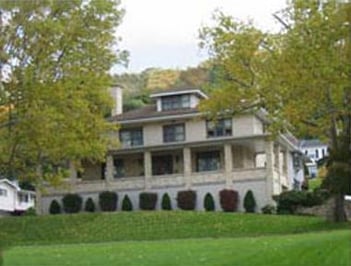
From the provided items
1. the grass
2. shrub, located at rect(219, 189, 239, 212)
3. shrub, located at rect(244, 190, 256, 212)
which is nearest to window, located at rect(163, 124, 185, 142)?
shrub, located at rect(219, 189, 239, 212)

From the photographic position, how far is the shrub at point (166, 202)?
5362 centimetres

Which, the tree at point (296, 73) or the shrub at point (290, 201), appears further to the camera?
the shrub at point (290, 201)

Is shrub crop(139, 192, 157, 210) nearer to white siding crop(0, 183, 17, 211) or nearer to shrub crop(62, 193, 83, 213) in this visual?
shrub crop(62, 193, 83, 213)

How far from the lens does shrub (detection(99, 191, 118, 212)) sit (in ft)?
180

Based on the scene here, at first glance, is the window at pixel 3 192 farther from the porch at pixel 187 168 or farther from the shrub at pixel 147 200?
the shrub at pixel 147 200

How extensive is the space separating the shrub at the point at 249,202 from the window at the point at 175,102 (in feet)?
28.1

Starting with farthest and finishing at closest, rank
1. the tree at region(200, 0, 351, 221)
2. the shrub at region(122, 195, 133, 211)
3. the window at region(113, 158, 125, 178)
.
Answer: the window at region(113, 158, 125, 178) → the shrub at region(122, 195, 133, 211) → the tree at region(200, 0, 351, 221)

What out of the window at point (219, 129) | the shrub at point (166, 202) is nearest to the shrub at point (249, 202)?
the shrub at point (166, 202)

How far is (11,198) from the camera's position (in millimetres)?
73750

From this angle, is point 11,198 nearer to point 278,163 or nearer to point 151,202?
point 151,202

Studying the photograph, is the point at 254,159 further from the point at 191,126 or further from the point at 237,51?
the point at 237,51

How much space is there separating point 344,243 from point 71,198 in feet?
132

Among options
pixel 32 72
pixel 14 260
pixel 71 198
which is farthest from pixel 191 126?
pixel 14 260

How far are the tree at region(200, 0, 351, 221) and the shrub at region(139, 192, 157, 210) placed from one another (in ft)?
47.1
